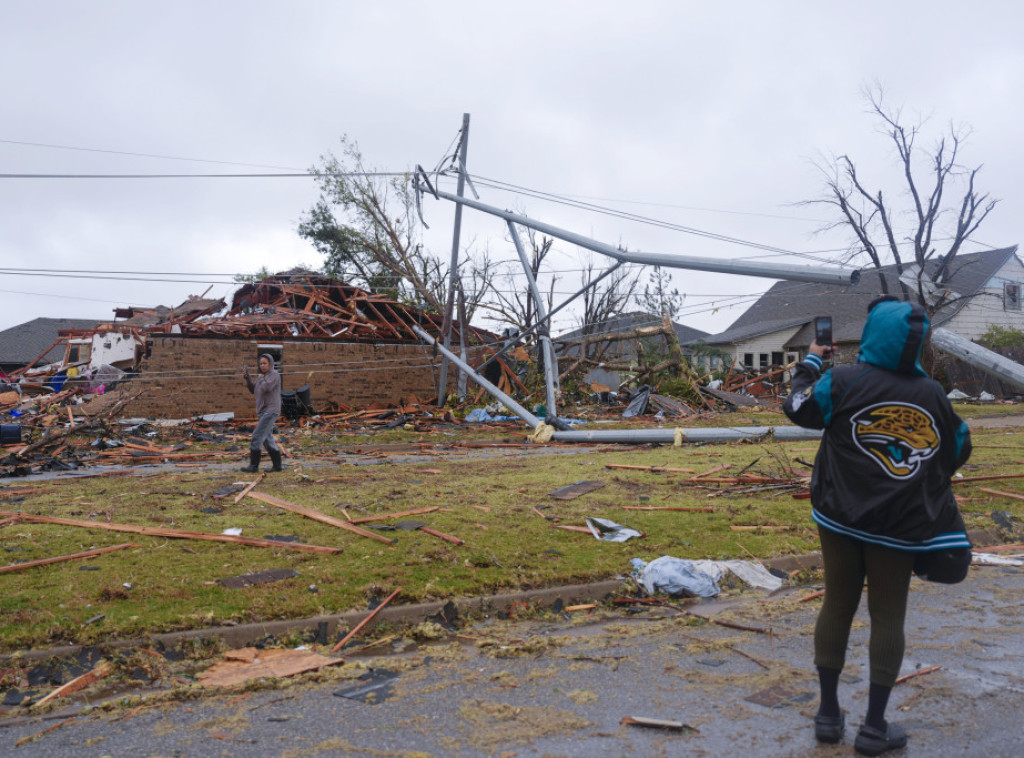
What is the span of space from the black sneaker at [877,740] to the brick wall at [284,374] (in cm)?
2241

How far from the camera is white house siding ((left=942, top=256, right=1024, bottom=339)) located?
36156mm

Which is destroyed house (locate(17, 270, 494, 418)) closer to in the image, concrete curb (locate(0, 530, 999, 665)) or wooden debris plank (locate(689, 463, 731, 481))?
wooden debris plank (locate(689, 463, 731, 481))

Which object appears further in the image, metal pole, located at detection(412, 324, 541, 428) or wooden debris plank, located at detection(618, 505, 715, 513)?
metal pole, located at detection(412, 324, 541, 428)

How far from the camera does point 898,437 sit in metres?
3.38

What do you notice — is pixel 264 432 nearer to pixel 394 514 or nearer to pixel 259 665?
pixel 394 514

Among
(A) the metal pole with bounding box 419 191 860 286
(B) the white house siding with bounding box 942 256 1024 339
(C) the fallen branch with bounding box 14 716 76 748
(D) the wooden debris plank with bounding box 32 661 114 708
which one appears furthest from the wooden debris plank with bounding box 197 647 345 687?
(B) the white house siding with bounding box 942 256 1024 339

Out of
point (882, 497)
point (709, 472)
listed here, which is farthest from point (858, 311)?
point (882, 497)

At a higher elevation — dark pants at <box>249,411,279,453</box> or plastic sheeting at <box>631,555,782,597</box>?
dark pants at <box>249,411,279,453</box>

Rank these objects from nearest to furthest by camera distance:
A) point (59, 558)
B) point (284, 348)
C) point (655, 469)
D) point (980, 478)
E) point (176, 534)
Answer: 1. point (59, 558)
2. point (176, 534)
3. point (980, 478)
4. point (655, 469)
5. point (284, 348)

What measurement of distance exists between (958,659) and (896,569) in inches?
69.1

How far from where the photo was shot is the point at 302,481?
10.9m

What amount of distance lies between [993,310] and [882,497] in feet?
132

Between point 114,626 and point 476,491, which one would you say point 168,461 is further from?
point 114,626

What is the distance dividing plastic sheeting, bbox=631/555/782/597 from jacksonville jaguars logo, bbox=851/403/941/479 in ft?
10.6
